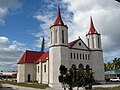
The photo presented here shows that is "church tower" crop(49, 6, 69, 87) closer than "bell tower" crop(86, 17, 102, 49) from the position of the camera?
Yes

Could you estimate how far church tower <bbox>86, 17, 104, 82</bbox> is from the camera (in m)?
48.3

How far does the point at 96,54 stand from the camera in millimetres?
48906

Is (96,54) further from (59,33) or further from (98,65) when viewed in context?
(59,33)

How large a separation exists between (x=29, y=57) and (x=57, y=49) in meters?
17.1

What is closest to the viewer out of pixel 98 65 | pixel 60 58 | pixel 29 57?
pixel 60 58

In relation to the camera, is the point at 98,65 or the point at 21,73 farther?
the point at 21,73

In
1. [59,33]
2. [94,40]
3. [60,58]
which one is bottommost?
[60,58]

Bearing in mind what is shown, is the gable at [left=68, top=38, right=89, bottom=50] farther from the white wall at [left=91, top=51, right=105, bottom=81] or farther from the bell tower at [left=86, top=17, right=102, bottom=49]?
the white wall at [left=91, top=51, right=105, bottom=81]

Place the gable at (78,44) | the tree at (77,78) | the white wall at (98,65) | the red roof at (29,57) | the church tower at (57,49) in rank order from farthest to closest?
1. the red roof at (29,57)
2. the white wall at (98,65)
3. the gable at (78,44)
4. the church tower at (57,49)
5. the tree at (77,78)

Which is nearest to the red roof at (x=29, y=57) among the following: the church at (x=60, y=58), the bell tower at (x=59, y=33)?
the church at (x=60, y=58)

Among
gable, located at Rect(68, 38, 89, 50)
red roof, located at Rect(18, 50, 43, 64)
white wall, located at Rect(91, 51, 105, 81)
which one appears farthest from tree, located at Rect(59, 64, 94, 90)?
red roof, located at Rect(18, 50, 43, 64)

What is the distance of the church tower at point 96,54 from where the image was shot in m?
48.3

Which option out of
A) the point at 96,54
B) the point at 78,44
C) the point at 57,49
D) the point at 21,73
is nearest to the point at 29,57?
the point at 21,73

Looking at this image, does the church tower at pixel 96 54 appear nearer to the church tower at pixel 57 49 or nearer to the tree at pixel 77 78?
the church tower at pixel 57 49
